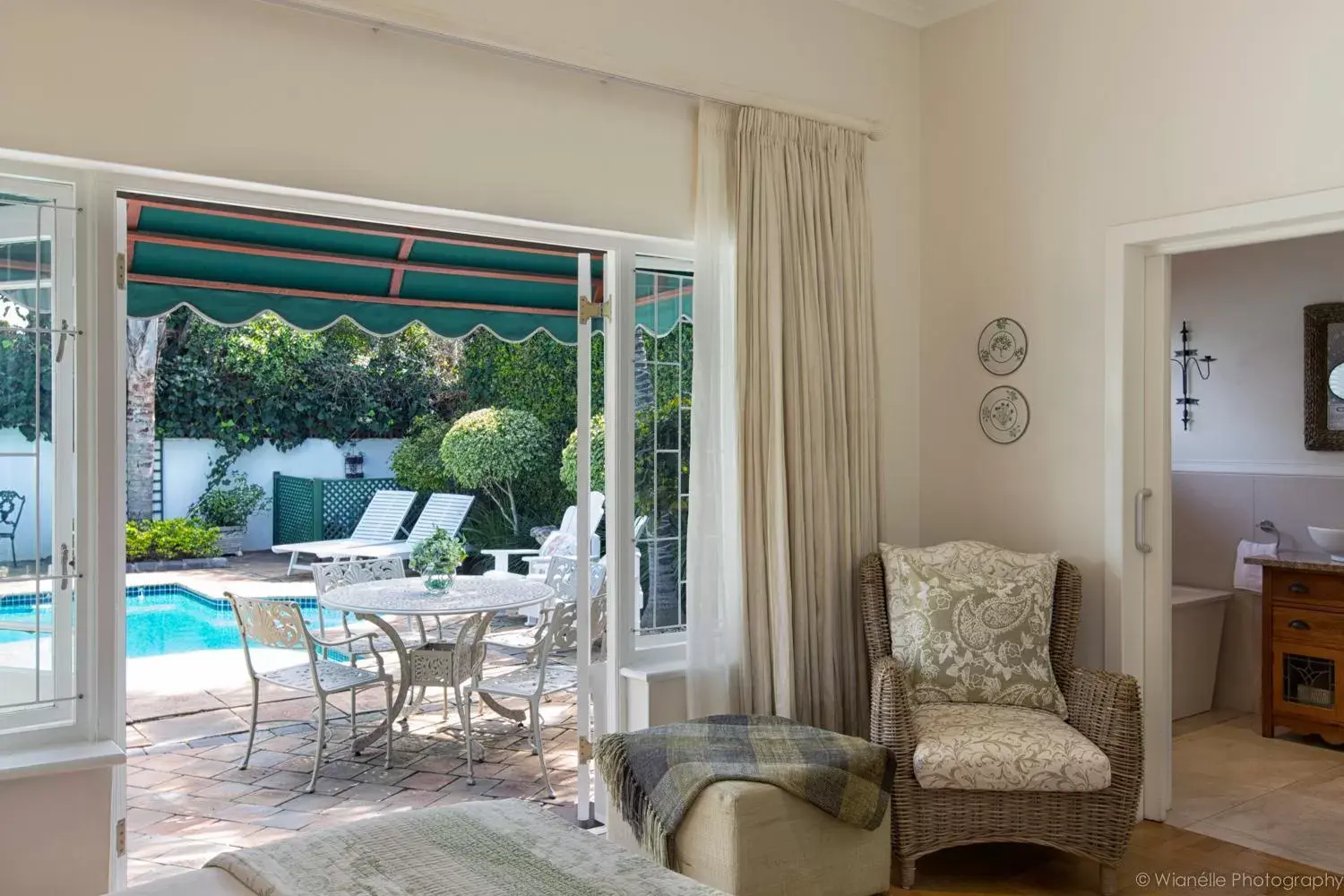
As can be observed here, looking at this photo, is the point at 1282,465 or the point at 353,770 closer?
the point at 353,770

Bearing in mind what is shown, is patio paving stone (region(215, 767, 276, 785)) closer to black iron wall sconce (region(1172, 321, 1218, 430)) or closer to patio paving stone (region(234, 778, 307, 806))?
patio paving stone (region(234, 778, 307, 806))

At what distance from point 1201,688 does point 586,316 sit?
394 centimetres

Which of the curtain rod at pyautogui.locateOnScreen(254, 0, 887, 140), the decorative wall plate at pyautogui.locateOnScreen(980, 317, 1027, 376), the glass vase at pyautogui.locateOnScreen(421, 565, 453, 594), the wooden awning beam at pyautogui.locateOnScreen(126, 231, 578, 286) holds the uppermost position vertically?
the curtain rod at pyautogui.locateOnScreen(254, 0, 887, 140)

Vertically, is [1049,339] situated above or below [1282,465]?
above

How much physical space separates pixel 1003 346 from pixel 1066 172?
2.37 ft

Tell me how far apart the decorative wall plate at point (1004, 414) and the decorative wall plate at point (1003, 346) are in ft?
0.29

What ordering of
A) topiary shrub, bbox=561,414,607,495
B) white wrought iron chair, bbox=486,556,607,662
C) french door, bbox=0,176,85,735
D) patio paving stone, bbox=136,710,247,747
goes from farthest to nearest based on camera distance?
topiary shrub, bbox=561,414,607,495 < patio paving stone, bbox=136,710,247,747 < white wrought iron chair, bbox=486,556,607,662 < french door, bbox=0,176,85,735

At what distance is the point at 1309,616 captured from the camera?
16.4 feet

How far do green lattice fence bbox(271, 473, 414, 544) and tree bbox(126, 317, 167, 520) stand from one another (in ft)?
4.27

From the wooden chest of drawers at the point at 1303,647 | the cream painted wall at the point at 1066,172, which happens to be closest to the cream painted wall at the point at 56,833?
the cream painted wall at the point at 1066,172

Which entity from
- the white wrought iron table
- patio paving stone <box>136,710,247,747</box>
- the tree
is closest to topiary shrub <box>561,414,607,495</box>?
the white wrought iron table

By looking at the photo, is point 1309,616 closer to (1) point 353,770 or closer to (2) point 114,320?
(1) point 353,770

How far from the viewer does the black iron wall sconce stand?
20.0 ft

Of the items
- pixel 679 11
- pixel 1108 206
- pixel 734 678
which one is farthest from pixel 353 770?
pixel 1108 206
